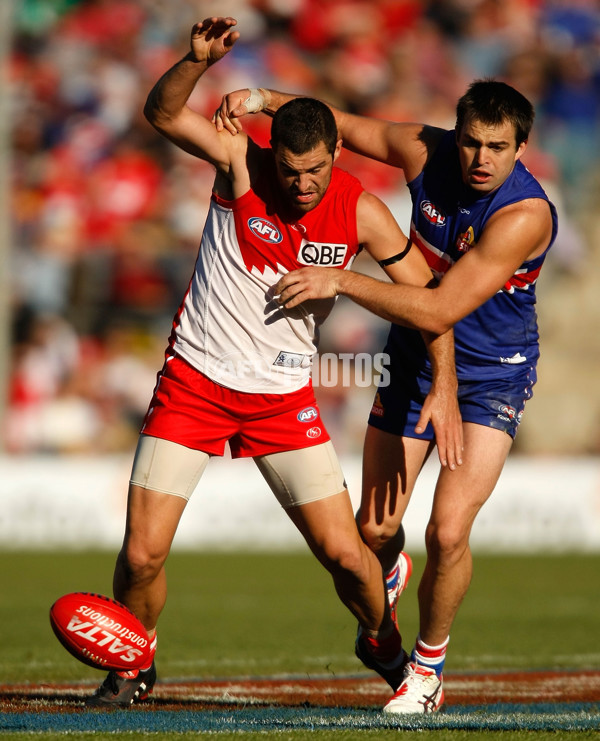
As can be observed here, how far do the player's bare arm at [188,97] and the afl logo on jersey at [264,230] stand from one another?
26 centimetres

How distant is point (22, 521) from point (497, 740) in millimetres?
10044

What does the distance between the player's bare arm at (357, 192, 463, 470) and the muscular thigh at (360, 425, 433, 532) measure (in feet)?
1.52

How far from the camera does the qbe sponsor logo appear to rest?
200 inches

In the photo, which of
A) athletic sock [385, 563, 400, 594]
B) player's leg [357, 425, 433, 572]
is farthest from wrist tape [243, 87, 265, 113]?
athletic sock [385, 563, 400, 594]

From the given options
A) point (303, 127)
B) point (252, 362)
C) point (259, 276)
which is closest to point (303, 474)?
point (252, 362)

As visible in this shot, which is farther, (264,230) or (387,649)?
(387,649)

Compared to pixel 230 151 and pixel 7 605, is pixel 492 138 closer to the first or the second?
pixel 230 151

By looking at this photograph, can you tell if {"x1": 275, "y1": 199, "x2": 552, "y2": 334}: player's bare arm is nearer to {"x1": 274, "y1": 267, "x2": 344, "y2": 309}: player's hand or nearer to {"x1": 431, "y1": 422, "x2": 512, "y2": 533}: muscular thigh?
{"x1": 274, "y1": 267, "x2": 344, "y2": 309}: player's hand

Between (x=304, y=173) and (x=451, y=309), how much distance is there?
91 cm

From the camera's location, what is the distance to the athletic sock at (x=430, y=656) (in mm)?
5387

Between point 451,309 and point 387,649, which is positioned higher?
point 451,309

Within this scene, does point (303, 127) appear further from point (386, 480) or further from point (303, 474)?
point (386, 480)

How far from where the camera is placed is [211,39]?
4.90 m

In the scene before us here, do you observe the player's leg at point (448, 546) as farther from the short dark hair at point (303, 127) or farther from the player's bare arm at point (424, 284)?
the short dark hair at point (303, 127)
